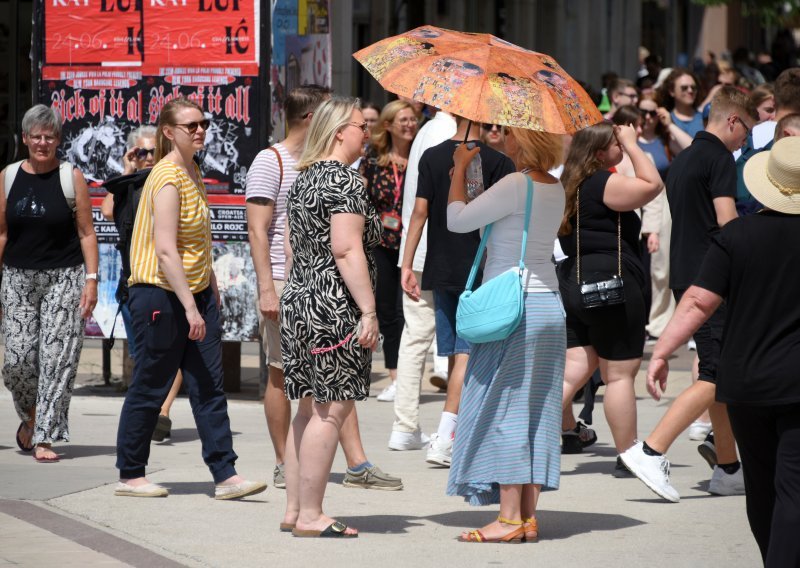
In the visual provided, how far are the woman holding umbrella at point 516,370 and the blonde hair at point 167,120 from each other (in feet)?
5.09

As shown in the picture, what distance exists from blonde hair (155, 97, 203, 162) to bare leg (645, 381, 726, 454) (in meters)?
2.64

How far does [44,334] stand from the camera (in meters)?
8.45

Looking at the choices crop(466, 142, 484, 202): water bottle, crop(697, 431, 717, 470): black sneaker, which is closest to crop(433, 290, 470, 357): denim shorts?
crop(697, 431, 717, 470): black sneaker

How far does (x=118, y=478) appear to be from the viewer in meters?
7.81

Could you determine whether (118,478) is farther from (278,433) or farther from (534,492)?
(534,492)

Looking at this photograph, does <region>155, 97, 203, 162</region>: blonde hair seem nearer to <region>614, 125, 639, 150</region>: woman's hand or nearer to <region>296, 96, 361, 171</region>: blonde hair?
<region>296, 96, 361, 171</region>: blonde hair

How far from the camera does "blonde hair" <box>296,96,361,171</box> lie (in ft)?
21.5

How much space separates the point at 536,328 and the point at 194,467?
2552 mm

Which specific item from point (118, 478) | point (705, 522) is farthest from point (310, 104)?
point (705, 522)

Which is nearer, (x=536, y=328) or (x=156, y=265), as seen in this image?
(x=536, y=328)

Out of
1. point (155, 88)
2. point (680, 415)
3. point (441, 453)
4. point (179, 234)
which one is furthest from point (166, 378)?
point (155, 88)

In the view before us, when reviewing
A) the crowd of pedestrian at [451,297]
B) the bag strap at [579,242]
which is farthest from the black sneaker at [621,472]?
the bag strap at [579,242]

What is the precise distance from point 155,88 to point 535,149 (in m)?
4.57

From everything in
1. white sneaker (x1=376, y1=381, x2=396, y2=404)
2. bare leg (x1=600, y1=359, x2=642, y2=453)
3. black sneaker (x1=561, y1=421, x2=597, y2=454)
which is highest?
bare leg (x1=600, y1=359, x2=642, y2=453)
